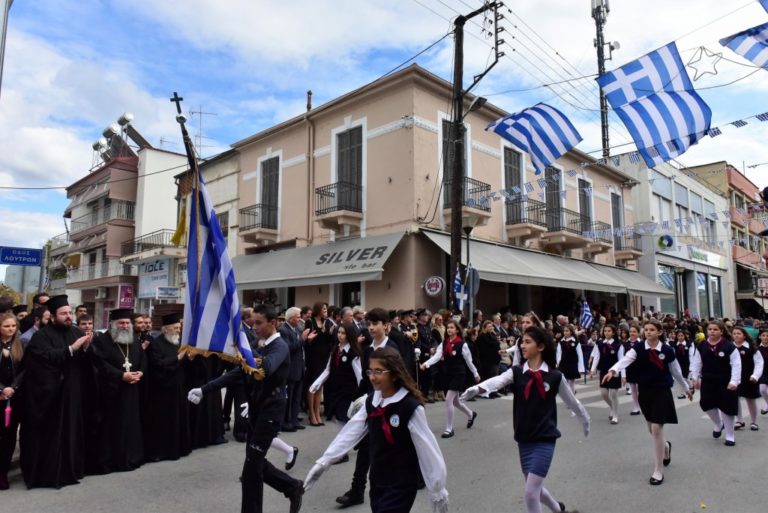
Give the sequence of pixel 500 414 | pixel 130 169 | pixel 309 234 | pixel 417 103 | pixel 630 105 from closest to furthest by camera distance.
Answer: pixel 500 414 < pixel 630 105 < pixel 417 103 < pixel 309 234 < pixel 130 169

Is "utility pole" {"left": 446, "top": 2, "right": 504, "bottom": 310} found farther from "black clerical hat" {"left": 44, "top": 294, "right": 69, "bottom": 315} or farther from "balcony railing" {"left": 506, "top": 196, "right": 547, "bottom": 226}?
"black clerical hat" {"left": 44, "top": 294, "right": 69, "bottom": 315}

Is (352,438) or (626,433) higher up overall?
(352,438)

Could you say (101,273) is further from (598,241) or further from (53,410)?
(53,410)

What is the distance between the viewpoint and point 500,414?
9.88 metres

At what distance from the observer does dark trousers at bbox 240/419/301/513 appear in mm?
4414

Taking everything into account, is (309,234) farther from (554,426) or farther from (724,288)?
(724,288)

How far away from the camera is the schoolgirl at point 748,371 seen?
27.9ft

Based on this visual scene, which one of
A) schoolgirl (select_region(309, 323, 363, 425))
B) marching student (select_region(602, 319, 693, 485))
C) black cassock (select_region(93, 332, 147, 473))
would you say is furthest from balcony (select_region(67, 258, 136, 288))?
marching student (select_region(602, 319, 693, 485))

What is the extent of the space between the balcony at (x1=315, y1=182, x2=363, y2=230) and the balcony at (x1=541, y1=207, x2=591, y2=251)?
7.60 meters

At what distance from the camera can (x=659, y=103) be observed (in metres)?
10.5

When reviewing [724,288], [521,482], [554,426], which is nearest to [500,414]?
[521,482]

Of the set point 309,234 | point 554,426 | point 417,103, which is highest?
point 417,103

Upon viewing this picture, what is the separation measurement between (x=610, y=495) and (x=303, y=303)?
1603 cm

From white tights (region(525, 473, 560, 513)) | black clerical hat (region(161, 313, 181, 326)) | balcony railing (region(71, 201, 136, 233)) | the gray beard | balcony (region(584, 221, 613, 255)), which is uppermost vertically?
balcony railing (region(71, 201, 136, 233))
